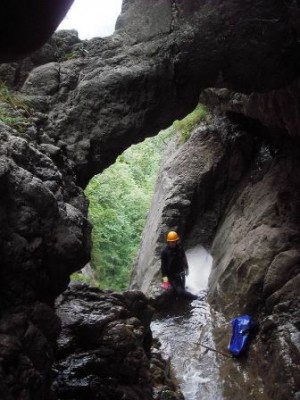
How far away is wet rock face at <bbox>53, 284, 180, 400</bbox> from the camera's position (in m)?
6.14

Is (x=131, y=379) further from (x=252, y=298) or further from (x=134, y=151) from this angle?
(x=134, y=151)

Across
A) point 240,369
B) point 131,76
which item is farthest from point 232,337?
point 131,76

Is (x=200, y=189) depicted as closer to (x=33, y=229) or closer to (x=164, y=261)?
(x=164, y=261)

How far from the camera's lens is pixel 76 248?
17.8 ft

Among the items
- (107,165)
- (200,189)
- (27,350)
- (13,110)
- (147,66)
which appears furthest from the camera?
(200,189)

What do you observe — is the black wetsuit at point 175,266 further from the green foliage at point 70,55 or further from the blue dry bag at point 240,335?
the green foliage at point 70,55

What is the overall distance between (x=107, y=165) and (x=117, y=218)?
17.0 m

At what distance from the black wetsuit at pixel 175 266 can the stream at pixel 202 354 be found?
1.52ft

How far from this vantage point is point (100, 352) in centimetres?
665

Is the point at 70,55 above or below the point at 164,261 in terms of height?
above

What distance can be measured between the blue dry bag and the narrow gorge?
0.23 metres

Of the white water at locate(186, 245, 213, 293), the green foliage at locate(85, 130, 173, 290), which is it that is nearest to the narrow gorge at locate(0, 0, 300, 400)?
the white water at locate(186, 245, 213, 293)

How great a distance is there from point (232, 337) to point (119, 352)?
3.32 metres

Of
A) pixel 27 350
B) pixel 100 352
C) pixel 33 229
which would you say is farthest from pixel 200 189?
pixel 27 350
